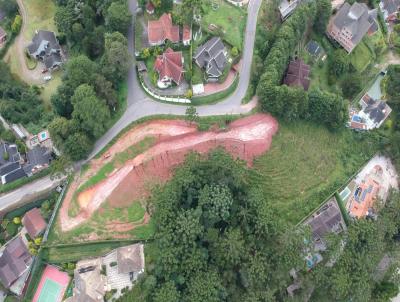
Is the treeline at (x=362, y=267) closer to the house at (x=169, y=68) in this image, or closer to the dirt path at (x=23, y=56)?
the house at (x=169, y=68)

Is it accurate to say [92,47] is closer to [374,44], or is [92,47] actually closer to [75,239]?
[75,239]

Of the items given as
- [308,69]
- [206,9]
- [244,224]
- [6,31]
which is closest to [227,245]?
[244,224]

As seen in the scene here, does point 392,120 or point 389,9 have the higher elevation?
point 389,9

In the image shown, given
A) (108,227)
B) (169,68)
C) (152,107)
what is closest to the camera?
(108,227)

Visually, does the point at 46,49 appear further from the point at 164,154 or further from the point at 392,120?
the point at 392,120

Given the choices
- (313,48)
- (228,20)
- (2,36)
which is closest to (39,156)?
(2,36)

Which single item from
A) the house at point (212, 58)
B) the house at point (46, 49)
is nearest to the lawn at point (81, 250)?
the house at point (212, 58)
